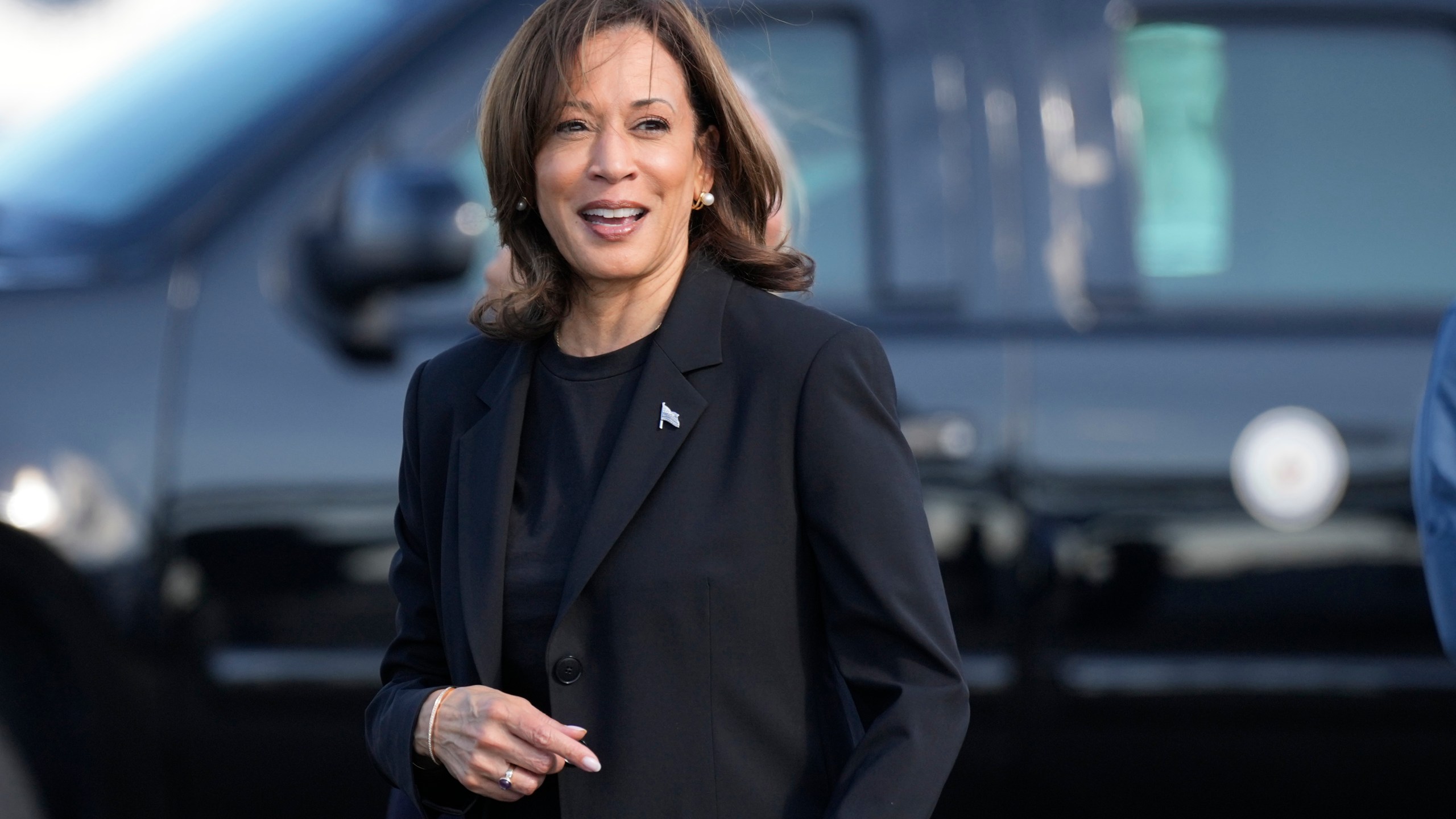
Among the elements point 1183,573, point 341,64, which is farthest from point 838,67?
point 1183,573

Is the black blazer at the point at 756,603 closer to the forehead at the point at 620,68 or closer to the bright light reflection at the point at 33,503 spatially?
the forehead at the point at 620,68

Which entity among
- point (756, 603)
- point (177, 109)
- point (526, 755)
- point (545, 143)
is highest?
point (177, 109)

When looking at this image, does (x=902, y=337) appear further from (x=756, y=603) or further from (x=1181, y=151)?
(x=756, y=603)

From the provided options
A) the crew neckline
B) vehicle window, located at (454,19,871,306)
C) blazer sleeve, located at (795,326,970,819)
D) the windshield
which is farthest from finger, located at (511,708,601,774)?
the windshield

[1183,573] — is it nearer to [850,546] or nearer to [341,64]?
[850,546]

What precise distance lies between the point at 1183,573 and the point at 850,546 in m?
1.38

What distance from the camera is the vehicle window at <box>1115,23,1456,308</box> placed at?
293cm

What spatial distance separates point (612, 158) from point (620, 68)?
9 cm

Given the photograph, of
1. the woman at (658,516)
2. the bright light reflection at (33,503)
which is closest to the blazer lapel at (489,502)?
the woman at (658,516)

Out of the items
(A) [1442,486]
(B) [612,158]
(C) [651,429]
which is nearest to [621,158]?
(B) [612,158]

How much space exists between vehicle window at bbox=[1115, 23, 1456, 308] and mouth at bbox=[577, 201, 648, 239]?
1447 mm

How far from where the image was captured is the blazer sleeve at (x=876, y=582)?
5.06 feet

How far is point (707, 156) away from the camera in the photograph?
70.2 inches

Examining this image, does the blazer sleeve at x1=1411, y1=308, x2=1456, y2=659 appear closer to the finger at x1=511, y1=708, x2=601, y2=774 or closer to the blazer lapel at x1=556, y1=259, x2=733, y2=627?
the blazer lapel at x1=556, y1=259, x2=733, y2=627
